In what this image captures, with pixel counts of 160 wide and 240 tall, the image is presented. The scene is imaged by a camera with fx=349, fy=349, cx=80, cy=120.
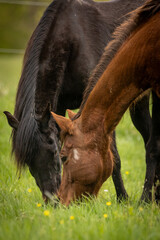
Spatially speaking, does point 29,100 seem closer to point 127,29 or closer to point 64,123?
point 64,123

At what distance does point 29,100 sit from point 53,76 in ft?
1.33

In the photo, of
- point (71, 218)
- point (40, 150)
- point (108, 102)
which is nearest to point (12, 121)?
point (40, 150)

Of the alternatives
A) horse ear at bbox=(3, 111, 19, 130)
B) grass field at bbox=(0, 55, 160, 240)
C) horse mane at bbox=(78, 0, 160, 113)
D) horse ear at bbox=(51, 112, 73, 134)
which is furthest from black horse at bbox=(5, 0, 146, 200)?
horse mane at bbox=(78, 0, 160, 113)

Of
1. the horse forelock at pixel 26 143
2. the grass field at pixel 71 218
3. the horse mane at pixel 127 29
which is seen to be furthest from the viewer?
the horse forelock at pixel 26 143

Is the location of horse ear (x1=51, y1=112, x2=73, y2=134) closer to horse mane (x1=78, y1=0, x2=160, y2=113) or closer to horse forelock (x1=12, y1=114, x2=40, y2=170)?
horse mane (x1=78, y1=0, x2=160, y2=113)

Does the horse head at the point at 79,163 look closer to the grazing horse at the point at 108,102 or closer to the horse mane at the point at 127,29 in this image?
the grazing horse at the point at 108,102

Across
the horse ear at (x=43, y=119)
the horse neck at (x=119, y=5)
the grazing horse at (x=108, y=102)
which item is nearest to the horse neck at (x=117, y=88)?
the grazing horse at (x=108, y=102)

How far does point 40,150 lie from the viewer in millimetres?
3506

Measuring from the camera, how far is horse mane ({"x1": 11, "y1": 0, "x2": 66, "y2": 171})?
3.47 metres

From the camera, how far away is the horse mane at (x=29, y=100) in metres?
3.47

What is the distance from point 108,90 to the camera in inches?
115

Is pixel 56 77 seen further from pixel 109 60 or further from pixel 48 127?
pixel 109 60

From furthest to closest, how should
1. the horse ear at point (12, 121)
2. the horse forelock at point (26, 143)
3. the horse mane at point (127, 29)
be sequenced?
the horse ear at point (12, 121) → the horse forelock at point (26, 143) → the horse mane at point (127, 29)

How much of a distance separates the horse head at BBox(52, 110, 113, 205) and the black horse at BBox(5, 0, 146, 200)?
53 cm
